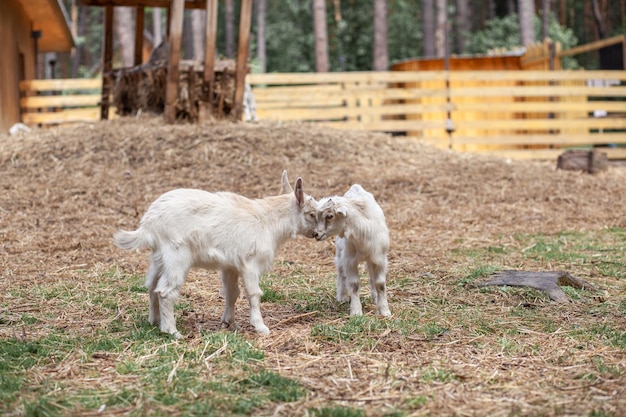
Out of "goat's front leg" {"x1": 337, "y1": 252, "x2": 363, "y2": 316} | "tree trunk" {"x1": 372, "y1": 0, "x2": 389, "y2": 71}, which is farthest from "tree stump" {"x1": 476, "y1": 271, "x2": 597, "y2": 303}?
"tree trunk" {"x1": 372, "y1": 0, "x2": 389, "y2": 71}

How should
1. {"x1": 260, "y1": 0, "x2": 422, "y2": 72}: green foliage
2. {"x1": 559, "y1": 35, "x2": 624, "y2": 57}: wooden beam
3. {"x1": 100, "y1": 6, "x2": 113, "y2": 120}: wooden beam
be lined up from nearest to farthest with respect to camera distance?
{"x1": 100, "y1": 6, "x2": 113, "y2": 120}: wooden beam, {"x1": 559, "y1": 35, "x2": 624, "y2": 57}: wooden beam, {"x1": 260, "y1": 0, "x2": 422, "y2": 72}: green foliage

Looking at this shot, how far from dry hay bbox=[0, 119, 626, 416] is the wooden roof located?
755cm

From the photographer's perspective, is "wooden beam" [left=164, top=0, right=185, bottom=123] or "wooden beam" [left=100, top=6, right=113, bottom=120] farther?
"wooden beam" [left=100, top=6, right=113, bottom=120]

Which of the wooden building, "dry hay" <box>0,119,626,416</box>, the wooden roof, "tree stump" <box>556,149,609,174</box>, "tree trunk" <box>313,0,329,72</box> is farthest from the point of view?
"tree trunk" <box>313,0,329,72</box>

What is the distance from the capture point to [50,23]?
24109 millimetres

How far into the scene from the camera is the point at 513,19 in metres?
34.8

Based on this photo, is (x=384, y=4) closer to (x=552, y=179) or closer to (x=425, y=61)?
(x=425, y=61)

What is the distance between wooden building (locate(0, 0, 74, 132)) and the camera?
60.0 feet

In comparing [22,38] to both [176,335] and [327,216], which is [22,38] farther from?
[176,335]

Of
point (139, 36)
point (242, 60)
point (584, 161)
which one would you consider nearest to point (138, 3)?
point (139, 36)

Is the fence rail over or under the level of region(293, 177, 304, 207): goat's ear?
over

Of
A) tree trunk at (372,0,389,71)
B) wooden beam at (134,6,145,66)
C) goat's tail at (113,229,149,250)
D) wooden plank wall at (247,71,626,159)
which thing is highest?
tree trunk at (372,0,389,71)

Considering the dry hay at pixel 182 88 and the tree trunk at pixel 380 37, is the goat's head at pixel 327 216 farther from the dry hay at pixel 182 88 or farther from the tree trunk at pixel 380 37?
the tree trunk at pixel 380 37

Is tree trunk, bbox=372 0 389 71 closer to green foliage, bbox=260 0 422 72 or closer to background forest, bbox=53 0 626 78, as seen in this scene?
background forest, bbox=53 0 626 78
